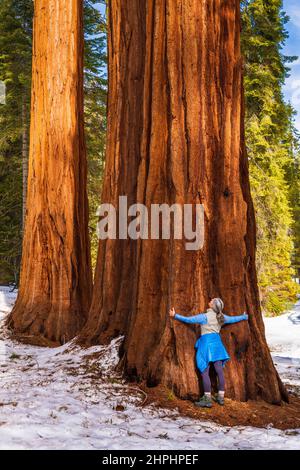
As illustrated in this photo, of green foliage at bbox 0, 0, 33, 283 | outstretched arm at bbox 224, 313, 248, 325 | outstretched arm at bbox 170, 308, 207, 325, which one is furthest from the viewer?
green foliage at bbox 0, 0, 33, 283

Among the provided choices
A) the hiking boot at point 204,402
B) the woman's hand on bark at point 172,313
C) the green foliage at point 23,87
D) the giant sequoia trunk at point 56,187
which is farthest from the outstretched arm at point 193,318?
the green foliage at point 23,87

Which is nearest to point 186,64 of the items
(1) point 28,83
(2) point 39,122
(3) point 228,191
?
(3) point 228,191

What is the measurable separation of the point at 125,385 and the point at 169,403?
0.65 metres

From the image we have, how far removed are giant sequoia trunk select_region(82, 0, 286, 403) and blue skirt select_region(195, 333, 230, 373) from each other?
103 millimetres

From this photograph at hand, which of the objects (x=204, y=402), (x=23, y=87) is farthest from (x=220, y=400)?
(x=23, y=87)

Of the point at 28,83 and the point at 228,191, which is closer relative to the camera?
the point at 228,191

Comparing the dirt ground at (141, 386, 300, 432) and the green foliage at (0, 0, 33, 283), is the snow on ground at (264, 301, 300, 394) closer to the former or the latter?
the dirt ground at (141, 386, 300, 432)

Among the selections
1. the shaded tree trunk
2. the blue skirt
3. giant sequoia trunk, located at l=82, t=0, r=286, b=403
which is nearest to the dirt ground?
giant sequoia trunk, located at l=82, t=0, r=286, b=403

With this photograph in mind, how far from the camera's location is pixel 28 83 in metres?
15.4

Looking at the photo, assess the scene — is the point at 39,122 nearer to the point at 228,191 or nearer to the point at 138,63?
the point at 138,63

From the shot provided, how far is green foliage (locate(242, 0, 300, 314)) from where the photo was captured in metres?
16.3

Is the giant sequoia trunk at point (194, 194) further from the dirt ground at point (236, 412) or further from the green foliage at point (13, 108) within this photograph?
the green foliage at point (13, 108)

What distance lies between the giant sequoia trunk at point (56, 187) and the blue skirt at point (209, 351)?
438 centimetres

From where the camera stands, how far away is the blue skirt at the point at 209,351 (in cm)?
457
